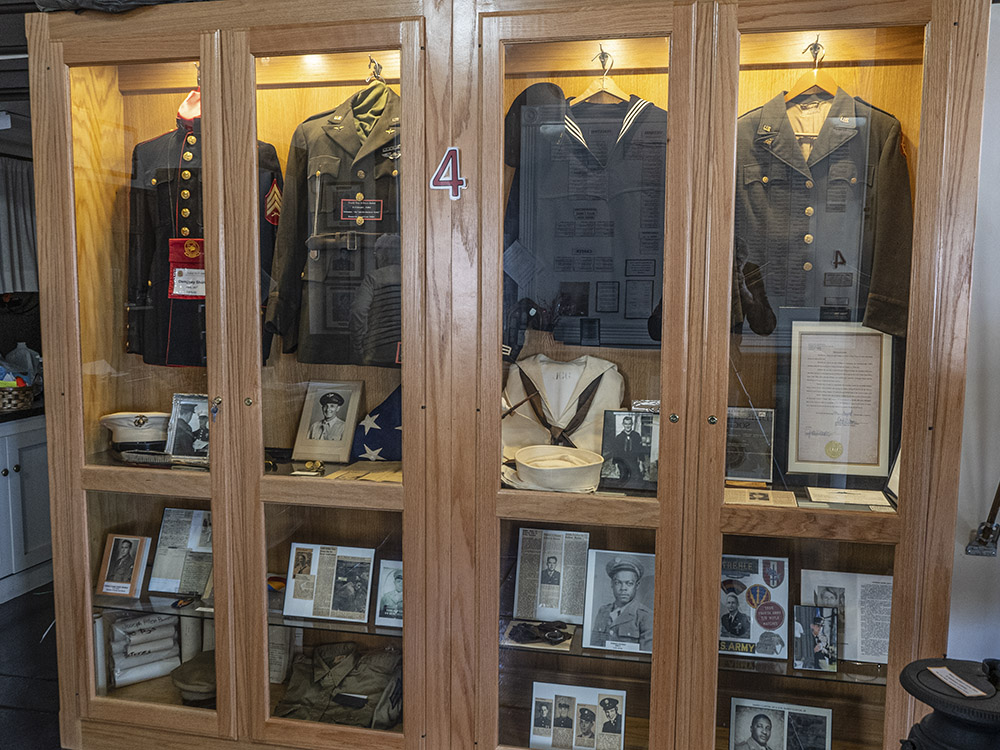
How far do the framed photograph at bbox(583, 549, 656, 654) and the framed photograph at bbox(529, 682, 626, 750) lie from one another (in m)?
0.14

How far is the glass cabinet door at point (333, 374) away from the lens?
2061 mm

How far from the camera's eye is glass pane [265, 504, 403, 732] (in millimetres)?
2162

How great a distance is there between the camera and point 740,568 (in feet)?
6.49

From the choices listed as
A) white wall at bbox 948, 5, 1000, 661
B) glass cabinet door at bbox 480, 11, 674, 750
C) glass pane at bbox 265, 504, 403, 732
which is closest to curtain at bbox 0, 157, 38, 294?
glass pane at bbox 265, 504, 403, 732

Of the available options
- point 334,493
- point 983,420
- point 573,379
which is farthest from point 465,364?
point 983,420

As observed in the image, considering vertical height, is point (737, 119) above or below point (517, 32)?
below

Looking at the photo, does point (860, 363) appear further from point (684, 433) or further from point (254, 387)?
point (254, 387)

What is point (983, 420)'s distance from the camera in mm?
2082

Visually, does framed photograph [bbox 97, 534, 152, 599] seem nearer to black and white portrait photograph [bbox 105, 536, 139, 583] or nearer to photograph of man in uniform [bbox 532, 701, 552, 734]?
black and white portrait photograph [bbox 105, 536, 139, 583]

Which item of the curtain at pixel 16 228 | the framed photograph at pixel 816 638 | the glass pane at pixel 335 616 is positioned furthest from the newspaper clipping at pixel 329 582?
the curtain at pixel 16 228

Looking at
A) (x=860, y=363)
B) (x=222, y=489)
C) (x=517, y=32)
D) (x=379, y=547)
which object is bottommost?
(x=379, y=547)

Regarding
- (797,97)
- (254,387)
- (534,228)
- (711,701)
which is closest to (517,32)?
(534,228)

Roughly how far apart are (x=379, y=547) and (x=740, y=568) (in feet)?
3.14

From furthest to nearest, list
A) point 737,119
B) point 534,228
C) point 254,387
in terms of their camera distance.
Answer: point 254,387, point 534,228, point 737,119
